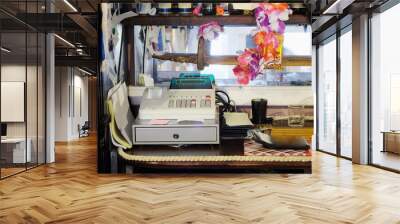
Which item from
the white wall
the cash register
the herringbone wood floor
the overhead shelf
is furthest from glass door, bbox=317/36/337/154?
the white wall

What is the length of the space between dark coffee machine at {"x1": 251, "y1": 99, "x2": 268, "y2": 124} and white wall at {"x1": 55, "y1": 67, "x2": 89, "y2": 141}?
10.1 meters

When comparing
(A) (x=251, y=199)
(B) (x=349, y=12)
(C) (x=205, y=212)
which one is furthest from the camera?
(B) (x=349, y=12)

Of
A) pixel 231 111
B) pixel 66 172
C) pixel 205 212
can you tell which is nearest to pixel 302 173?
pixel 231 111

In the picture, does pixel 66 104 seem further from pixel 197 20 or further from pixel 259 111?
pixel 259 111

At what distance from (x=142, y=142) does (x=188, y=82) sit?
102 cm

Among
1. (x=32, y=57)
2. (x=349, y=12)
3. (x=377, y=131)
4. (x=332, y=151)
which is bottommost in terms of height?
(x=332, y=151)

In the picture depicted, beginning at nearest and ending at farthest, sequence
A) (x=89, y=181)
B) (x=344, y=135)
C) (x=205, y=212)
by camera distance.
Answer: (x=205, y=212) < (x=89, y=181) < (x=344, y=135)

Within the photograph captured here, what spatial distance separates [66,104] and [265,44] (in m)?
10.3

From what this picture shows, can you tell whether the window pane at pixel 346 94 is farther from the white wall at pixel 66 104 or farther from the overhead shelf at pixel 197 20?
the white wall at pixel 66 104

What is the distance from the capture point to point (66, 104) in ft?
45.4

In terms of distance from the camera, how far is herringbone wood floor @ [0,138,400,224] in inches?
123

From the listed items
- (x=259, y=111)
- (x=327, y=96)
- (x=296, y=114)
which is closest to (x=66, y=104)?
(x=327, y=96)

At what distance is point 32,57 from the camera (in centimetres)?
632

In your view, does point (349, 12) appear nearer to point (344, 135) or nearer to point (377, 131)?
point (377, 131)
